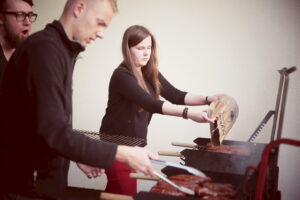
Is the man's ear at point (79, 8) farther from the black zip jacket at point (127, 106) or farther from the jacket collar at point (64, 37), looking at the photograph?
the black zip jacket at point (127, 106)

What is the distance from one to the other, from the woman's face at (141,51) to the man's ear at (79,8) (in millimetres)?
1177

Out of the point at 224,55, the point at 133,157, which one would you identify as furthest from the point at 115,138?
the point at 224,55

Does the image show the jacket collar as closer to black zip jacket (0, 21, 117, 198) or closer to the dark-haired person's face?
black zip jacket (0, 21, 117, 198)

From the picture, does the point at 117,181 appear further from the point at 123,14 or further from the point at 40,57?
the point at 123,14

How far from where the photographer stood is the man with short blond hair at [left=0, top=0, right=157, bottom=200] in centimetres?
127

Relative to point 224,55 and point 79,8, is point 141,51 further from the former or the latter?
point 224,55

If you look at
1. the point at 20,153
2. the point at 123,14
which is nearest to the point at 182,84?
the point at 123,14

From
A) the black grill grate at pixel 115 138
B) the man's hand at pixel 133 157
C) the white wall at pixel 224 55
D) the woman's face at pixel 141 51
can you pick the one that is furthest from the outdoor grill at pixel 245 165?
the white wall at pixel 224 55

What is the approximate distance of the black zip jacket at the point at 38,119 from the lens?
1267mm

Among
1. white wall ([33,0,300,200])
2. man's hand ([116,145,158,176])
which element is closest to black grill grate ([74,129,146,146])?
man's hand ([116,145,158,176])

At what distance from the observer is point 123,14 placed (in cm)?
396

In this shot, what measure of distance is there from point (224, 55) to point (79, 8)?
8.22 ft

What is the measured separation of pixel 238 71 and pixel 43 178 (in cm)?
272

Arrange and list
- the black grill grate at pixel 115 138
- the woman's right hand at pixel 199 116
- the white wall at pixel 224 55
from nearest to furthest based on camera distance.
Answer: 1. the woman's right hand at pixel 199 116
2. the black grill grate at pixel 115 138
3. the white wall at pixel 224 55
